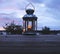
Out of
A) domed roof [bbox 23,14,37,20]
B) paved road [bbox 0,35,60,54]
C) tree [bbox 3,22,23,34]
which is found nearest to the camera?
paved road [bbox 0,35,60,54]

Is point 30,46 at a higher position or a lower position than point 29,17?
lower

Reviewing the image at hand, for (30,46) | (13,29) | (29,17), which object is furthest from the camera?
(13,29)

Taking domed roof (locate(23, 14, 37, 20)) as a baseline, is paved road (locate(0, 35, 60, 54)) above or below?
below

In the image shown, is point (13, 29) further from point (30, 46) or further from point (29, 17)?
point (30, 46)

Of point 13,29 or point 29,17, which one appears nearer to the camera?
point 29,17

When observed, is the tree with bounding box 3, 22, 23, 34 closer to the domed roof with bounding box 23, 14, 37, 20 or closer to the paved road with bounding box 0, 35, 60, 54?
the domed roof with bounding box 23, 14, 37, 20

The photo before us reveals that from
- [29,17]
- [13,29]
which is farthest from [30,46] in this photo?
[13,29]

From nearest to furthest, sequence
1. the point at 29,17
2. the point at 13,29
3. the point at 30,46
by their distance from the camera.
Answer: the point at 30,46, the point at 29,17, the point at 13,29

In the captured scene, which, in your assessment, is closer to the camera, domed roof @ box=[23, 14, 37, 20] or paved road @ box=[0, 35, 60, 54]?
paved road @ box=[0, 35, 60, 54]

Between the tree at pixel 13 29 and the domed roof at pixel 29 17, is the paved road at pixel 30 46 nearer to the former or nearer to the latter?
the domed roof at pixel 29 17

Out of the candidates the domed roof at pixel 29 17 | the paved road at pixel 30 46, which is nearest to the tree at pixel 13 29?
the domed roof at pixel 29 17

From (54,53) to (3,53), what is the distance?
1761 mm

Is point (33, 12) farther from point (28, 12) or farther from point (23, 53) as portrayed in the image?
point (23, 53)

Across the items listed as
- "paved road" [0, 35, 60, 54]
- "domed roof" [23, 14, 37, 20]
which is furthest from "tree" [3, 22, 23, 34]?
"paved road" [0, 35, 60, 54]
